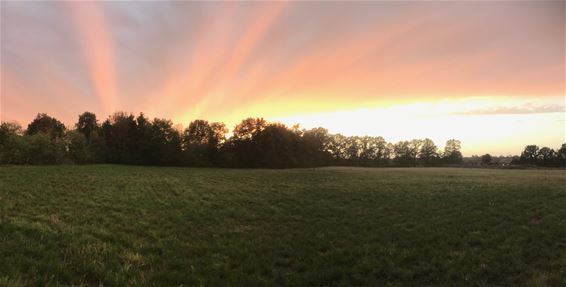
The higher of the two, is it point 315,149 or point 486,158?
point 315,149

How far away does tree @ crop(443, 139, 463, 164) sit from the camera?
172 m

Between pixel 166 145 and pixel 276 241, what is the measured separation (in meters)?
91.3

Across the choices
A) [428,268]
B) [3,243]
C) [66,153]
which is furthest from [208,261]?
[66,153]

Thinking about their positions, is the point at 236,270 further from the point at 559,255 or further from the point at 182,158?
the point at 182,158

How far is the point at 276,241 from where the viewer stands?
13070mm

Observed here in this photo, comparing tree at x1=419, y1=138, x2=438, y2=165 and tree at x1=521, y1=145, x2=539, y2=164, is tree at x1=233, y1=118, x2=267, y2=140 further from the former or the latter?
tree at x1=521, y1=145, x2=539, y2=164

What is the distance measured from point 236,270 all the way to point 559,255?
9.59m

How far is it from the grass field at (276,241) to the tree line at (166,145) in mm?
77256

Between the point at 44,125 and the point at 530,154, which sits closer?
the point at 44,125

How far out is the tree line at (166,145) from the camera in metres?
86.2

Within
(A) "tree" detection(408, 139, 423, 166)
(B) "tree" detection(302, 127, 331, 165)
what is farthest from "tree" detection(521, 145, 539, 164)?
(B) "tree" detection(302, 127, 331, 165)

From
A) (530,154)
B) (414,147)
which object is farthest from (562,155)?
(414,147)

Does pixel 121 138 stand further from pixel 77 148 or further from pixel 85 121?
pixel 85 121

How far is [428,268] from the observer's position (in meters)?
10.1
